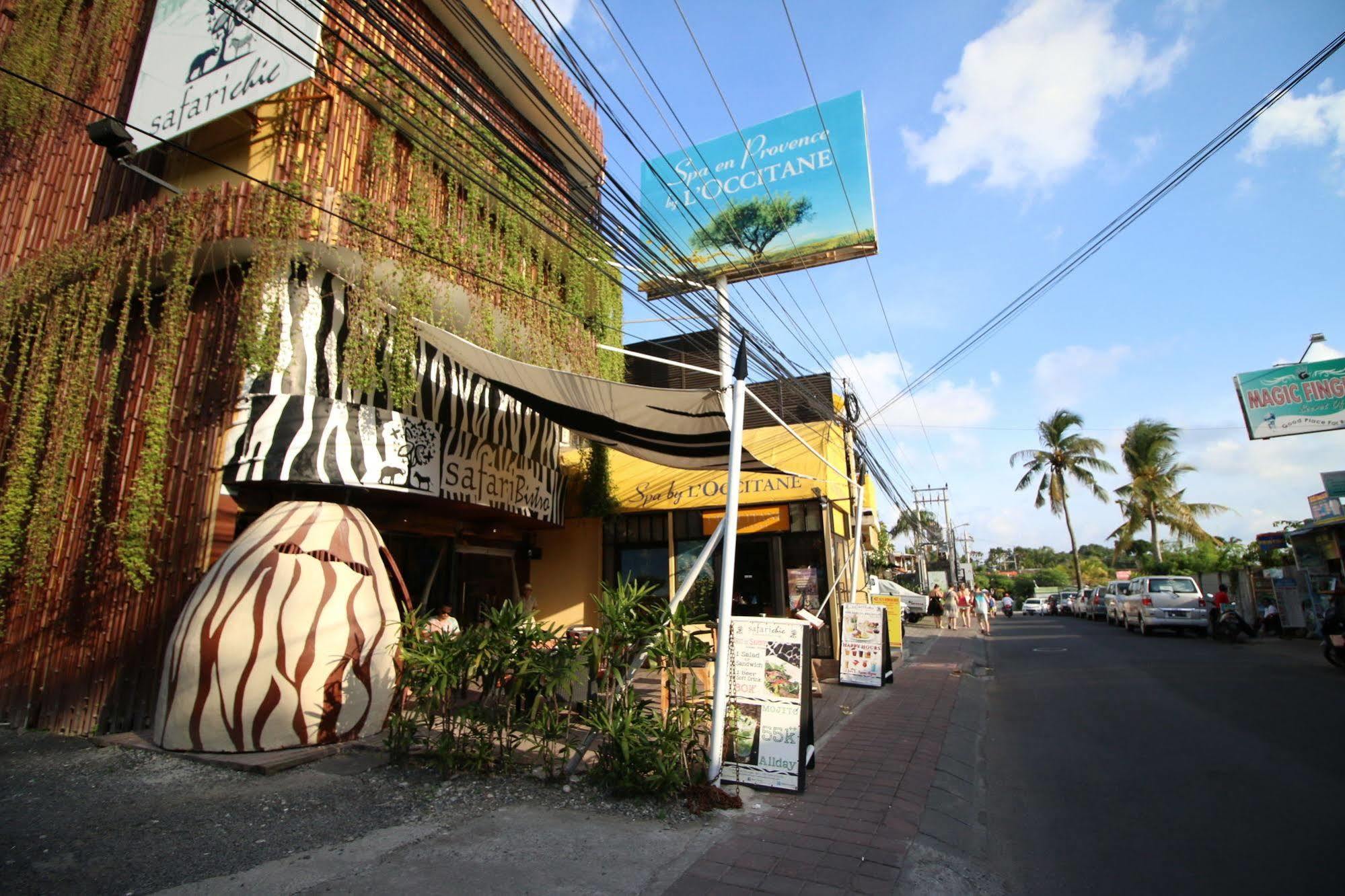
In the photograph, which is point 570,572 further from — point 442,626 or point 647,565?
point 442,626

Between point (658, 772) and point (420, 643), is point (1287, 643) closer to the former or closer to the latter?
point (658, 772)

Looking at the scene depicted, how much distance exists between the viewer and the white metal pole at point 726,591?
4.66m

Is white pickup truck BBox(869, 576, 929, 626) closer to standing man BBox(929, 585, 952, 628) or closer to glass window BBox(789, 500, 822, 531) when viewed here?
standing man BBox(929, 585, 952, 628)

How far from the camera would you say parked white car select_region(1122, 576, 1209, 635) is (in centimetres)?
1711

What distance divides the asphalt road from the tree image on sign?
29.9 ft

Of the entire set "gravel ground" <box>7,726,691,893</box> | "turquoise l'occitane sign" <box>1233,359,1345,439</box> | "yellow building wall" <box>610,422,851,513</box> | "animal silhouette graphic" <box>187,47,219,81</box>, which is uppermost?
"animal silhouette graphic" <box>187,47,219,81</box>

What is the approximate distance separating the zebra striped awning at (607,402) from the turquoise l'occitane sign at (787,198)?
550cm

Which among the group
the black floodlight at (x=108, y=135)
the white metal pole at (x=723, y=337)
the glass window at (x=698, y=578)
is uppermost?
the black floodlight at (x=108, y=135)

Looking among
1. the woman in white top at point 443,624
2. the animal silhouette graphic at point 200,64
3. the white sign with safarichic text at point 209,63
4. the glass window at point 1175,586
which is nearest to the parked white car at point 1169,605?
the glass window at point 1175,586

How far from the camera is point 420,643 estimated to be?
5.29 m

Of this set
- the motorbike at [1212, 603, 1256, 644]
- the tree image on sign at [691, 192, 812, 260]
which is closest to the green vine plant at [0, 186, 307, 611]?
the tree image on sign at [691, 192, 812, 260]

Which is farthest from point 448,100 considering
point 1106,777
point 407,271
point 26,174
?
point 1106,777

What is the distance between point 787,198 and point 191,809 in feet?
41.7

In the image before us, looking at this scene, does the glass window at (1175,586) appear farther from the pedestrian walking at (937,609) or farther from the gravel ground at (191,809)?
the gravel ground at (191,809)
